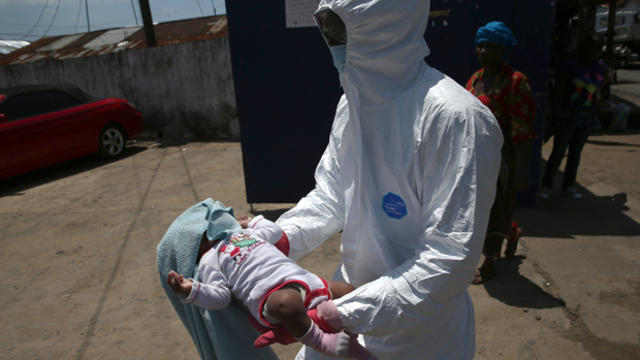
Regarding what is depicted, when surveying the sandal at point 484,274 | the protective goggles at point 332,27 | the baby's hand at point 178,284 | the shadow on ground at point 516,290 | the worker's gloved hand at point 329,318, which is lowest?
the shadow on ground at point 516,290

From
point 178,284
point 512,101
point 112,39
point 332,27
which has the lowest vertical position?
point 178,284

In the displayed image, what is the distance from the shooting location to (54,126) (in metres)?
7.39

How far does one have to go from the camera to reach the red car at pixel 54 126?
273 inches

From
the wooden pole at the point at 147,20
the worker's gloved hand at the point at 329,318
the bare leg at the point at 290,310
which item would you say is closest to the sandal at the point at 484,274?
the bare leg at the point at 290,310

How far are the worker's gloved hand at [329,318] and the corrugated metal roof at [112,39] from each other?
484 inches

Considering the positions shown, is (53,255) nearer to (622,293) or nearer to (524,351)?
(524,351)

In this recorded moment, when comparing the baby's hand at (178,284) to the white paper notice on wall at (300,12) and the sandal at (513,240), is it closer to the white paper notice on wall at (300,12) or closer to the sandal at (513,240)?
the sandal at (513,240)

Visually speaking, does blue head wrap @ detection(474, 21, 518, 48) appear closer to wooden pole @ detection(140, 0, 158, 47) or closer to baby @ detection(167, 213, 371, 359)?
baby @ detection(167, 213, 371, 359)

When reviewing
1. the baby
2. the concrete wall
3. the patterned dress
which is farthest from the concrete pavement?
the concrete wall

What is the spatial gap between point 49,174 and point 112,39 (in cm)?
920

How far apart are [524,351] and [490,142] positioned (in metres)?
2.17

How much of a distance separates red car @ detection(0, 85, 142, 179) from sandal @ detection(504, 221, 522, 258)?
7.24m

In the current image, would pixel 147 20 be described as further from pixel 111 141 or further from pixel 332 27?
pixel 332 27

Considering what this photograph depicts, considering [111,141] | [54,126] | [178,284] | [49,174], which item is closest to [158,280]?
[178,284]
